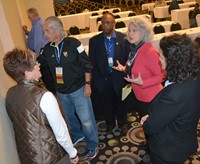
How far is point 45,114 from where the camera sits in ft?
4.49

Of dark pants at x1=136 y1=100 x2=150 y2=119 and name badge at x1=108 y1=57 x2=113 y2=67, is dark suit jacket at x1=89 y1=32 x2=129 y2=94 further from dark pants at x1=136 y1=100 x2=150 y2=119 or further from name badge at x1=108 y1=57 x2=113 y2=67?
dark pants at x1=136 y1=100 x2=150 y2=119

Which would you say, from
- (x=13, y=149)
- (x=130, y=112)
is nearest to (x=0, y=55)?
(x=13, y=149)

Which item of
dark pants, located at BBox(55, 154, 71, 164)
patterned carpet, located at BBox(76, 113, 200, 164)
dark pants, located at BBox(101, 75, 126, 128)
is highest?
dark pants, located at BBox(55, 154, 71, 164)

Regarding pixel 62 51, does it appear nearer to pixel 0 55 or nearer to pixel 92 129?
pixel 0 55

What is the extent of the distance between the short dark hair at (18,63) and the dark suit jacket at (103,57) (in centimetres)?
120

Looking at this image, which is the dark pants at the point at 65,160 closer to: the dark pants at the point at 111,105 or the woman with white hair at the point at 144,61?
the woman with white hair at the point at 144,61

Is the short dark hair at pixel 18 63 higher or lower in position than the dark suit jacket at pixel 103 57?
higher

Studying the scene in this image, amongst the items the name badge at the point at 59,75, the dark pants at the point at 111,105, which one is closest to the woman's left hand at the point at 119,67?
the dark pants at the point at 111,105

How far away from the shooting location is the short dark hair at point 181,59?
1.28 meters

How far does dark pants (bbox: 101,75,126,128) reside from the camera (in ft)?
8.80

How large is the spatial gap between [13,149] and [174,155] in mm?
1092

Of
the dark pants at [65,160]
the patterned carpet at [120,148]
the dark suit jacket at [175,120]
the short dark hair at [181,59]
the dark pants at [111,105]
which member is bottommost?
the patterned carpet at [120,148]

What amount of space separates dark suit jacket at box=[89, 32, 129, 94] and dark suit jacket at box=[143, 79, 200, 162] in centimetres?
109

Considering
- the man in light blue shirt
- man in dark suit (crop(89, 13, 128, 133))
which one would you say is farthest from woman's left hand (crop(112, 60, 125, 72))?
the man in light blue shirt
